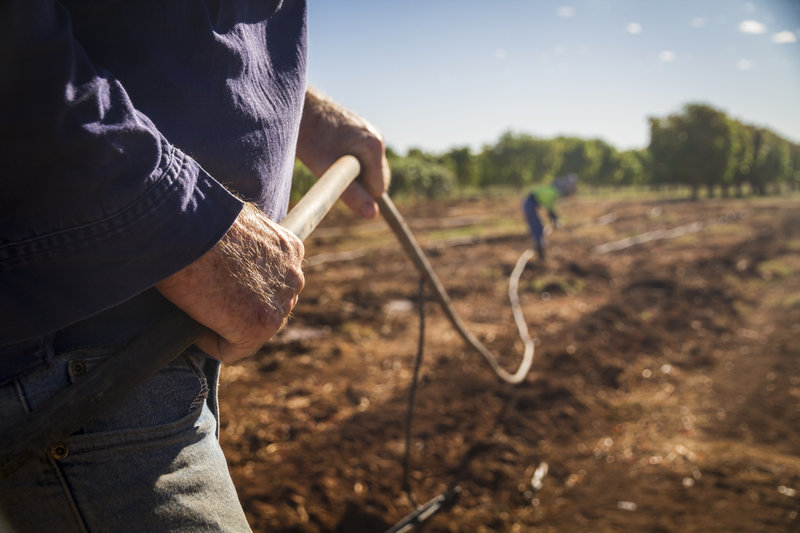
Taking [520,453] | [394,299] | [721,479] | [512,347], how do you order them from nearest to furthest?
[721,479] < [520,453] < [512,347] < [394,299]

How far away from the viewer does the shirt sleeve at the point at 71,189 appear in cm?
78

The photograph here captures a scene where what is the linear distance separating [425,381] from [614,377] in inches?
83.6

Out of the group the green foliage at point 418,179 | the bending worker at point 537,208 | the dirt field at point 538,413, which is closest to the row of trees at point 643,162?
the green foliage at point 418,179

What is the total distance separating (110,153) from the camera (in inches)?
32.3

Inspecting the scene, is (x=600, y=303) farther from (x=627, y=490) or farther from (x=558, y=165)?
(x=558, y=165)

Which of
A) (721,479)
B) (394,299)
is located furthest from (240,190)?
(394,299)

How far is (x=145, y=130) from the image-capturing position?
862mm

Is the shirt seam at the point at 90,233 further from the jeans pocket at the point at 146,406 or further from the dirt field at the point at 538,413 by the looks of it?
the dirt field at the point at 538,413

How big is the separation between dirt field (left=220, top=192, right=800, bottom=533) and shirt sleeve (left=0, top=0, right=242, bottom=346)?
2872 mm

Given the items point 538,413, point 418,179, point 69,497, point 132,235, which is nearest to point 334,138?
point 132,235

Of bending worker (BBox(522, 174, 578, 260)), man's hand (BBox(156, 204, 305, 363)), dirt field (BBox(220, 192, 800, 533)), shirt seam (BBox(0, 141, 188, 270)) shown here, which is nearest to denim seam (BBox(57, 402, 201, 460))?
man's hand (BBox(156, 204, 305, 363))

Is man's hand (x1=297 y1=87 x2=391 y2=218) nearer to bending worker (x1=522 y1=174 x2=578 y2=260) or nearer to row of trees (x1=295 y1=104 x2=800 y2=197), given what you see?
bending worker (x1=522 y1=174 x2=578 y2=260)

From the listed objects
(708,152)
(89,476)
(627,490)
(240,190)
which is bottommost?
(627,490)

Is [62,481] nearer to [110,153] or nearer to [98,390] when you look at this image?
[98,390]
